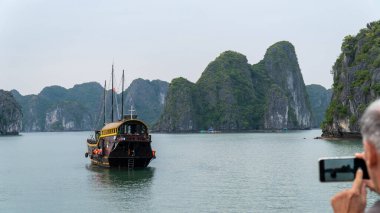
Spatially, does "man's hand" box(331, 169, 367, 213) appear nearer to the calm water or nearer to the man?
the man

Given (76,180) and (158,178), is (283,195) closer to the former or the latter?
(158,178)

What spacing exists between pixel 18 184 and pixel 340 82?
276 ft

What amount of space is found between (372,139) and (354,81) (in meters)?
109

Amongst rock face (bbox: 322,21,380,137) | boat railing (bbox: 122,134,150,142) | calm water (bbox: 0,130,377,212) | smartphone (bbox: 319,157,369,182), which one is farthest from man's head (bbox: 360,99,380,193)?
rock face (bbox: 322,21,380,137)

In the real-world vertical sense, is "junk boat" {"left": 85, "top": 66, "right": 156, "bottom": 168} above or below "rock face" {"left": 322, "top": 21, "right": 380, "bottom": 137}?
below

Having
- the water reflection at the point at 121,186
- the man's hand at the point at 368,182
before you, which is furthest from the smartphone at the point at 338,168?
the water reflection at the point at 121,186

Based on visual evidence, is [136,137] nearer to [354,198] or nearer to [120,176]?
[120,176]

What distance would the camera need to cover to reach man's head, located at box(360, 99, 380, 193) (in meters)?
1.86

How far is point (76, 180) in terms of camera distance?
45.9m

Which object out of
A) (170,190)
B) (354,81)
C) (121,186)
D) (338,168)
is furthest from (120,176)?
(354,81)

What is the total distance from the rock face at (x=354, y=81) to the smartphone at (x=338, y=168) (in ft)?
311

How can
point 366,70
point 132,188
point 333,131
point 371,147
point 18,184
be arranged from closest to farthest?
point 371,147
point 132,188
point 18,184
point 366,70
point 333,131

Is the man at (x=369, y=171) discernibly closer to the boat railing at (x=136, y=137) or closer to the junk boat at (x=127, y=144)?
the junk boat at (x=127, y=144)

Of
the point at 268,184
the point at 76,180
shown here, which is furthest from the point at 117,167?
the point at 268,184
